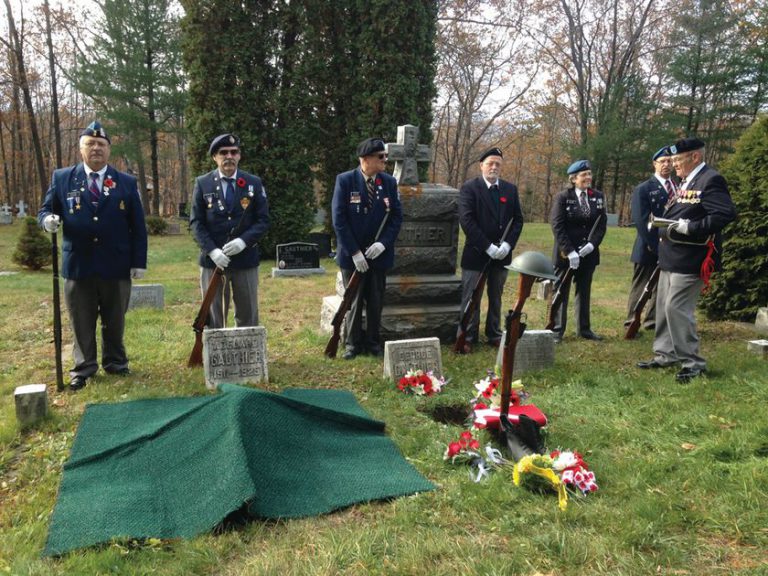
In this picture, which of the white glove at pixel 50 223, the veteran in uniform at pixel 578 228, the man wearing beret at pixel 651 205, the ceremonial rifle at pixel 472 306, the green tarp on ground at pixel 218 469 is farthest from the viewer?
the man wearing beret at pixel 651 205

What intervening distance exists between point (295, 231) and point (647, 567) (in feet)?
40.6

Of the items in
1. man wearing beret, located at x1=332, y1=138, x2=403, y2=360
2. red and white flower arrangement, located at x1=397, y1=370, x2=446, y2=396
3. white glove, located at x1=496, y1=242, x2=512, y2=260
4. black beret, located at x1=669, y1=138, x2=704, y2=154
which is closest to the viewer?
red and white flower arrangement, located at x1=397, y1=370, x2=446, y2=396

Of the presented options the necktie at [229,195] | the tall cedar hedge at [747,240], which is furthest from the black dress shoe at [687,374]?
the necktie at [229,195]

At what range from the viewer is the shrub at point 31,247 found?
11.8 meters

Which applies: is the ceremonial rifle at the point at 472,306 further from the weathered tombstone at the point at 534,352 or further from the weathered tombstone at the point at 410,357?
the weathered tombstone at the point at 410,357

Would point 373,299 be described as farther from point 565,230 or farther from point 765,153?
point 765,153

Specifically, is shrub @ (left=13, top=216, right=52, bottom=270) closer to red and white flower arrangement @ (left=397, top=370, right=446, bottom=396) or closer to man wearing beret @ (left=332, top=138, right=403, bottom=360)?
man wearing beret @ (left=332, top=138, right=403, bottom=360)

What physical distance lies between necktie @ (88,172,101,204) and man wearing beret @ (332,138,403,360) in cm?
211

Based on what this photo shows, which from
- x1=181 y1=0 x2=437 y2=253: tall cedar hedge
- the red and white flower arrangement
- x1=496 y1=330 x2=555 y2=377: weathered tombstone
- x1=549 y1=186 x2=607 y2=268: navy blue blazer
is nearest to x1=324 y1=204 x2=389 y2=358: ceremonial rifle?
the red and white flower arrangement

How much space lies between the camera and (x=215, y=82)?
13.0 m

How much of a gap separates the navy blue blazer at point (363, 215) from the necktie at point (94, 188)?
2111mm

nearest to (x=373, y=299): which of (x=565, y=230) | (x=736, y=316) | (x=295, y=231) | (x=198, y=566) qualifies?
(x=565, y=230)

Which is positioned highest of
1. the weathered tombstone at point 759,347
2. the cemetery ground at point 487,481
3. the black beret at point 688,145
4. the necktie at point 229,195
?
the black beret at point 688,145

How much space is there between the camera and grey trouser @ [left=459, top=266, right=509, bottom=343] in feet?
20.2
